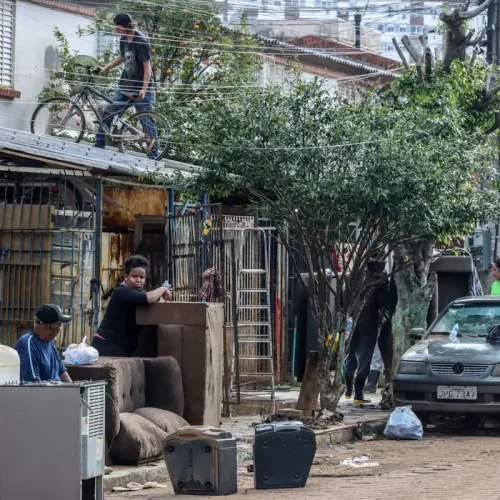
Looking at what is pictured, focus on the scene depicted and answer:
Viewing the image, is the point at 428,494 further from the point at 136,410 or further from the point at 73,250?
the point at 73,250

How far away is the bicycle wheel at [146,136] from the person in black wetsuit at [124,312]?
20.5 feet

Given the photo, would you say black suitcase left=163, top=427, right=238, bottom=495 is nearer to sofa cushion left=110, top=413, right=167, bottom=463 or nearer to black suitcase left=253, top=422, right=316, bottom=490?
black suitcase left=253, top=422, right=316, bottom=490

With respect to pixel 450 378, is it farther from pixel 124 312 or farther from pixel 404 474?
pixel 124 312

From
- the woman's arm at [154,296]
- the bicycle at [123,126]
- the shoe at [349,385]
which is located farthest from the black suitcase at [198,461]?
the bicycle at [123,126]

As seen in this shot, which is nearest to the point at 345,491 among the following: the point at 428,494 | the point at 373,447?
the point at 428,494

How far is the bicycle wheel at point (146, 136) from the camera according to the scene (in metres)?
18.5

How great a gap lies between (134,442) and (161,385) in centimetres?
147

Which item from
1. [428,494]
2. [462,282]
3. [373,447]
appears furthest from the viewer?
[462,282]

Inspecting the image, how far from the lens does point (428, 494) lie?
9227 mm

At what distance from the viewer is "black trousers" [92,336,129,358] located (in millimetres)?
11906

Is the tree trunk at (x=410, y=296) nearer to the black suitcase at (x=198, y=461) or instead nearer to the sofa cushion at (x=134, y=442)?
the sofa cushion at (x=134, y=442)

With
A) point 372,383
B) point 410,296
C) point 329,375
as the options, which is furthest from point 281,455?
point 372,383

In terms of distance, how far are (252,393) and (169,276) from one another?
6.75ft

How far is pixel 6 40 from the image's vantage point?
2773cm
